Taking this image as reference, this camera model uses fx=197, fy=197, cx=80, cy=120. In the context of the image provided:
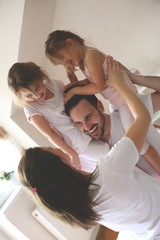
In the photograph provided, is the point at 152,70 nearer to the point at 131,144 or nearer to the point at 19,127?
the point at 19,127

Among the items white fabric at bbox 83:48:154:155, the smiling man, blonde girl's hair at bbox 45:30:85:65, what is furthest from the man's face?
blonde girl's hair at bbox 45:30:85:65

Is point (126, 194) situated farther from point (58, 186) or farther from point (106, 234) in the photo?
point (106, 234)

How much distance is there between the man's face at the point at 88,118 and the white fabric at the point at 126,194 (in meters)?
0.43

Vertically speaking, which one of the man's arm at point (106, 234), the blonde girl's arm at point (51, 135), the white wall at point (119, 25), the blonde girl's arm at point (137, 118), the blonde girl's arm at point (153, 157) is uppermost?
the white wall at point (119, 25)

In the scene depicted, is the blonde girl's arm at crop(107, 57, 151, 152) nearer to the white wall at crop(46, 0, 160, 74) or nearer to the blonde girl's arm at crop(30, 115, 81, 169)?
the blonde girl's arm at crop(30, 115, 81, 169)

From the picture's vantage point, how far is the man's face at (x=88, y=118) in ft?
4.08

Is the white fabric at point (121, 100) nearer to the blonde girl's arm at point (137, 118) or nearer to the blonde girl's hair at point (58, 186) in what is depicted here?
the blonde girl's arm at point (137, 118)

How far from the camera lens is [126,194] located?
77 centimetres

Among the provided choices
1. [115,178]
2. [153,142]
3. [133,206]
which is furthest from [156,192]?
[153,142]

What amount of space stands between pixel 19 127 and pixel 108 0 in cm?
170

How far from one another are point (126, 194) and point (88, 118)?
574 mm

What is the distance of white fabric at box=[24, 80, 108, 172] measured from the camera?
1331 millimetres

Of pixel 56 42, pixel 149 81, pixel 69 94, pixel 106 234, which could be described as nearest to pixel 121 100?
pixel 149 81

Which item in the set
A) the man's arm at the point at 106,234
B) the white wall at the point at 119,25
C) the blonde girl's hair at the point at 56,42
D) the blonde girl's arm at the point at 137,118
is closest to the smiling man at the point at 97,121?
the blonde girl's arm at the point at 137,118
